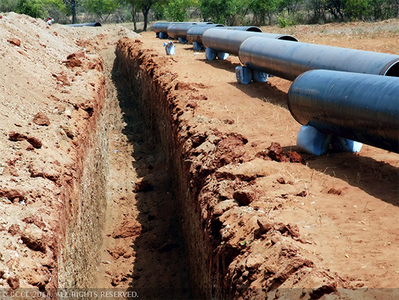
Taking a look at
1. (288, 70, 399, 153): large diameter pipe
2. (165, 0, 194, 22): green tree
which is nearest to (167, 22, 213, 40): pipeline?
(165, 0, 194, 22): green tree

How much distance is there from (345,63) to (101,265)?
6535 millimetres

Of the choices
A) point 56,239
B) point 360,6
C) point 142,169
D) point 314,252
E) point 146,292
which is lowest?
point 146,292

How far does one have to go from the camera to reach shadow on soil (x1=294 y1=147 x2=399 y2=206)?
5398mm

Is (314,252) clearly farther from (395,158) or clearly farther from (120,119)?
(120,119)

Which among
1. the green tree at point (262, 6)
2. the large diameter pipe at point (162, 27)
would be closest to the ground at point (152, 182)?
the large diameter pipe at point (162, 27)

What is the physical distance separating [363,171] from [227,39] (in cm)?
1125

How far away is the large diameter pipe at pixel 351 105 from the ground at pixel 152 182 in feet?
1.85

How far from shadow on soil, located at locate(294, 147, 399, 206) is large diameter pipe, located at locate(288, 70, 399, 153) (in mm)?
428

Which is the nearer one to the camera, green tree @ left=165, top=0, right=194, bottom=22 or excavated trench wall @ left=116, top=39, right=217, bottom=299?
excavated trench wall @ left=116, top=39, right=217, bottom=299

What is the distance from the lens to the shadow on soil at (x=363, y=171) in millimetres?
5398

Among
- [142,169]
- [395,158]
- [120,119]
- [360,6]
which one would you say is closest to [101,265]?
[142,169]

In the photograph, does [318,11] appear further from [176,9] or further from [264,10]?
[176,9]

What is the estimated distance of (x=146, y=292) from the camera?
25.7 ft

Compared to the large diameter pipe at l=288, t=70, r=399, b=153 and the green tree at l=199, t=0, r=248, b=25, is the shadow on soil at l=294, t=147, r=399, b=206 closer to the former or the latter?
the large diameter pipe at l=288, t=70, r=399, b=153
